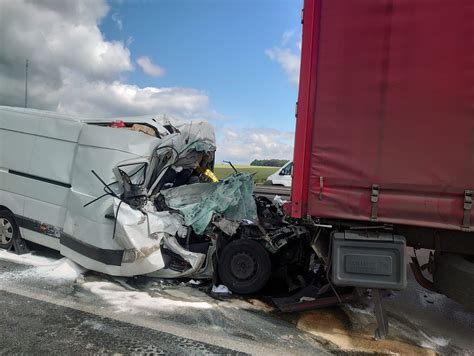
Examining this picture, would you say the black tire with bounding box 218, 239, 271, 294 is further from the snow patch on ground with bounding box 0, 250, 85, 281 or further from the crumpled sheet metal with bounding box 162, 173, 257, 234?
the snow patch on ground with bounding box 0, 250, 85, 281

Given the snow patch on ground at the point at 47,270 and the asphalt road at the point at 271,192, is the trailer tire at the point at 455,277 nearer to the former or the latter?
the asphalt road at the point at 271,192

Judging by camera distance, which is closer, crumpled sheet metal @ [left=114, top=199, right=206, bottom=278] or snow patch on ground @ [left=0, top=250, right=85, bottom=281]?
crumpled sheet metal @ [left=114, top=199, right=206, bottom=278]

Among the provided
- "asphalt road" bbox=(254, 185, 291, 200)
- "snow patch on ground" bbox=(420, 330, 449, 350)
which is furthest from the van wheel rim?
"snow patch on ground" bbox=(420, 330, 449, 350)

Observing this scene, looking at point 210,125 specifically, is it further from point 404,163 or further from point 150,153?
point 404,163

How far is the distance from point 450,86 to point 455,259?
1.58m

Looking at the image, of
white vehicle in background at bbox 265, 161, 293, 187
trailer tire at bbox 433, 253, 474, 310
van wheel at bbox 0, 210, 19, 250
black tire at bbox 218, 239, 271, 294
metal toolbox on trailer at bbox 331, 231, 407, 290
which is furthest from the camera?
white vehicle in background at bbox 265, 161, 293, 187

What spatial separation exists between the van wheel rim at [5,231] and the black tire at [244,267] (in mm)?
3356

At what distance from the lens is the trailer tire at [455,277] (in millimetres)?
3459

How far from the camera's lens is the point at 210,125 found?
256 inches

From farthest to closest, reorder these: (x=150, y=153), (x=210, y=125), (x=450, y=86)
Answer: (x=210, y=125), (x=150, y=153), (x=450, y=86)

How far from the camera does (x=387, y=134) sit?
3432 mm

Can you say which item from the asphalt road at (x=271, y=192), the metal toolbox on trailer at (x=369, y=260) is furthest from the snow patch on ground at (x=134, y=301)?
the asphalt road at (x=271, y=192)

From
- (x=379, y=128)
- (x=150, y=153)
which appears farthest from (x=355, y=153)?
(x=150, y=153)

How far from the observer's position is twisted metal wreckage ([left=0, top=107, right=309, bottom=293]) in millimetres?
4816
